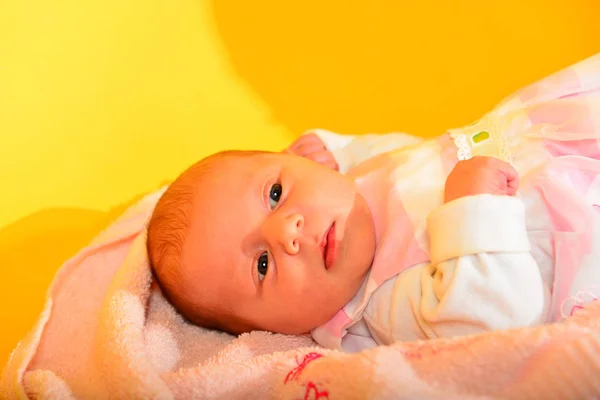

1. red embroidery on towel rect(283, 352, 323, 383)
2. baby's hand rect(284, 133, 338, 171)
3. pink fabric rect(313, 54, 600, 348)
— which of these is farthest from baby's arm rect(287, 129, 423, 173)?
red embroidery on towel rect(283, 352, 323, 383)

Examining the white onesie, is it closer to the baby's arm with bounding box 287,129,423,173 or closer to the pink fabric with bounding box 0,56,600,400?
the pink fabric with bounding box 0,56,600,400

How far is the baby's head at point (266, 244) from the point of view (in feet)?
2.95

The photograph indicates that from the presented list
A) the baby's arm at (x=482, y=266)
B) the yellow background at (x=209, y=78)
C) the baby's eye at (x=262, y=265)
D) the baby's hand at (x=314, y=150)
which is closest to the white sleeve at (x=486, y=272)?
the baby's arm at (x=482, y=266)

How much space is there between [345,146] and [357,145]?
0.03 m

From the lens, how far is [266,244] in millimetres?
912

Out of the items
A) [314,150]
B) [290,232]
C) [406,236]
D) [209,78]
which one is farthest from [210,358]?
[209,78]

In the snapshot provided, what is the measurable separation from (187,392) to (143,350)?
109 millimetres

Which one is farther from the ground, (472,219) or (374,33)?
(374,33)

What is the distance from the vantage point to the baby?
83cm

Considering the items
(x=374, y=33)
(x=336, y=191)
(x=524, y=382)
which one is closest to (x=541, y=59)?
(x=374, y=33)

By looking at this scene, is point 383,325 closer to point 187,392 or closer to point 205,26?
point 187,392

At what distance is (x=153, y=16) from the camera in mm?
1511

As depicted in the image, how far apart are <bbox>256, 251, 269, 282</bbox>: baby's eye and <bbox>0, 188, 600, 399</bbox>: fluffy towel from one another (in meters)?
0.10

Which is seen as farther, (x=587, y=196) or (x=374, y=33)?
(x=374, y=33)
